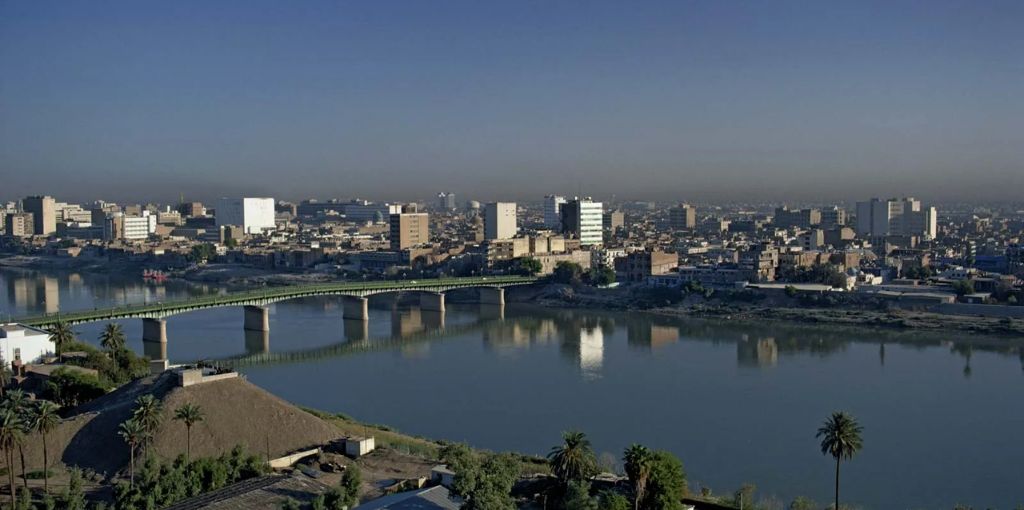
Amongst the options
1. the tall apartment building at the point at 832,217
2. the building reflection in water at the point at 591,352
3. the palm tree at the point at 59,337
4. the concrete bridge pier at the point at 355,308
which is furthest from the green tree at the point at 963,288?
the tall apartment building at the point at 832,217

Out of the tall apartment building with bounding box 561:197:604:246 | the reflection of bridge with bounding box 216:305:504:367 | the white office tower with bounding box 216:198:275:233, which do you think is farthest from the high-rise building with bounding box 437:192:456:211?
the reflection of bridge with bounding box 216:305:504:367

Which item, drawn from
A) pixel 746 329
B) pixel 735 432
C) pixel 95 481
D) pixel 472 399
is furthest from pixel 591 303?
pixel 95 481

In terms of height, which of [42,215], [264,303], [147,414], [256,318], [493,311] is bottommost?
[493,311]

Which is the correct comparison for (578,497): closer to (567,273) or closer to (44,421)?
(44,421)

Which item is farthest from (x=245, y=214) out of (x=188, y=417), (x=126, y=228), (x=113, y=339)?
(x=188, y=417)

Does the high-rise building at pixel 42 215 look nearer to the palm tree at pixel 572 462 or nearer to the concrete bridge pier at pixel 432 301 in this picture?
the concrete bridge pier at pixel 432 301

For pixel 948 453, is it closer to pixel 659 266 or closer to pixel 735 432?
pixel 735 432

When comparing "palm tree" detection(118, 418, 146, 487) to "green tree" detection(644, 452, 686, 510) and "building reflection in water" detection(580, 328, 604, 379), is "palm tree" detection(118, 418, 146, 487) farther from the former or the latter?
"building reflection in water" detection(580, 328, 604, 379)
